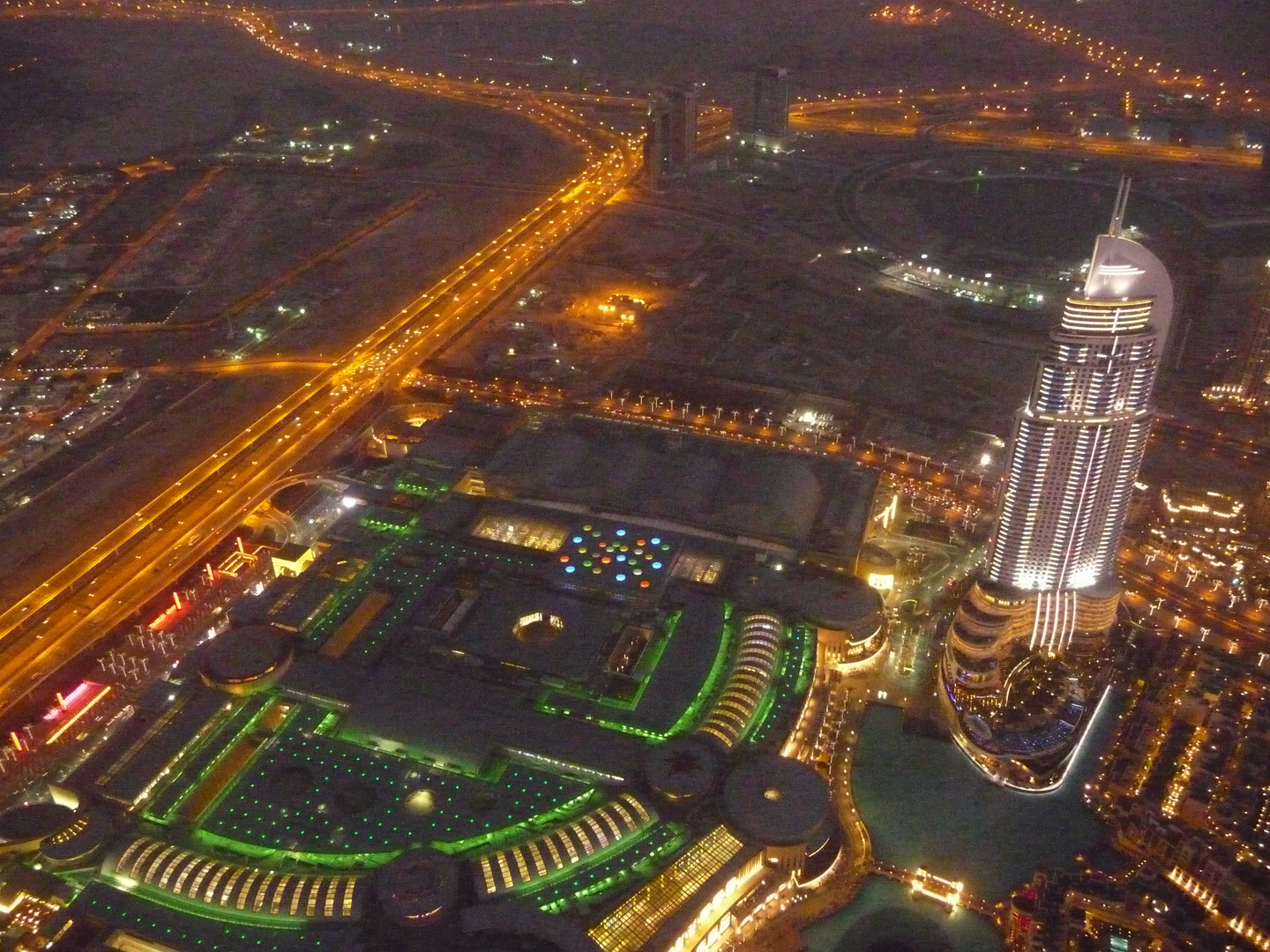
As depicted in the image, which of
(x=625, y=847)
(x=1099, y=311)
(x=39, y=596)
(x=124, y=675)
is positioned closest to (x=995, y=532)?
(x=1099, y=311)

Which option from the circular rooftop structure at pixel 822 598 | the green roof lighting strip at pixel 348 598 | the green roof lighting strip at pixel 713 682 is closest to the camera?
the green roof lighting strip at pixel 713 682

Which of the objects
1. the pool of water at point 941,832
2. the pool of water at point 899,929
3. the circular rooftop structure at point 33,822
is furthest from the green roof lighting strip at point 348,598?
the pool of water at point 899,929

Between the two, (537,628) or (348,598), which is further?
(348,598)

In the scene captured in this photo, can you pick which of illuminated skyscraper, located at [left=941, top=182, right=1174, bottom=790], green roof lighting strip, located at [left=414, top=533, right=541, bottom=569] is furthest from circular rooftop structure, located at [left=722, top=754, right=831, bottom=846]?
green roof lighting strip, located at [left=414, top=533, right=541, bottom=569]

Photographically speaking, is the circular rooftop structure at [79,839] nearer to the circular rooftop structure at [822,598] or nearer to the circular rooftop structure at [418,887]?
the circular rooftop structure at [418,887]

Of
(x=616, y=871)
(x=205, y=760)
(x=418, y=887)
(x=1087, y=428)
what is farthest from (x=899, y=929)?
(x=205, y=760)

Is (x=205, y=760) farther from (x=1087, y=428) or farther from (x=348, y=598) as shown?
(x=1087, y=428)
